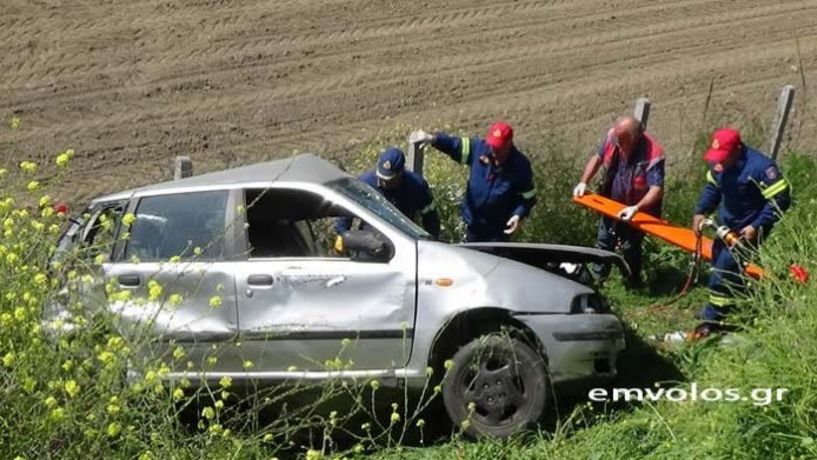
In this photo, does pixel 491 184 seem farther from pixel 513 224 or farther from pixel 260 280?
pixel 260 280

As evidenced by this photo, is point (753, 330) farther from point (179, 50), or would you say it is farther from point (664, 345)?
point (179, 50)

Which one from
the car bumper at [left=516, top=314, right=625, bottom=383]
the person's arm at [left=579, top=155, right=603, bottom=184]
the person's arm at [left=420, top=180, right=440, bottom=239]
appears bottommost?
the car bumper at [left=516, top=314, right=625, bottom=383]

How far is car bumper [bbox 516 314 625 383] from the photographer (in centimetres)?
754

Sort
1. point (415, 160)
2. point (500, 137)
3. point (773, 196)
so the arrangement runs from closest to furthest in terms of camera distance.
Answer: point (773, 196) < point (500, 137) < point (415, 160)

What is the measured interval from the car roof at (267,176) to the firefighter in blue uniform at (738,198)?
267 cm

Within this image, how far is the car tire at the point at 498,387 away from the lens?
752 centimetres

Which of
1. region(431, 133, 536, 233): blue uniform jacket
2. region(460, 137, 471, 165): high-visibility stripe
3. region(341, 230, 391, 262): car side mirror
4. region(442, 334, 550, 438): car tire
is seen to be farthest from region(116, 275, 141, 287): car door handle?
region(460, 137, 471, 165): high-visibility stripe

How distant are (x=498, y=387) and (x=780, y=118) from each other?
17.6 ft

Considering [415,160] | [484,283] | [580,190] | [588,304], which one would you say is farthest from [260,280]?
[580,190]

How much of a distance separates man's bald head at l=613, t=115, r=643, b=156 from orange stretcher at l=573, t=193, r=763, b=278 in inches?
17.5

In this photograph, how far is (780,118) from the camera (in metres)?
11.6

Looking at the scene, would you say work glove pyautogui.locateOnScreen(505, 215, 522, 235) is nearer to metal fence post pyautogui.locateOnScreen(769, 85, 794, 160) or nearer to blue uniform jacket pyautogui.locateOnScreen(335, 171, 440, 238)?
blue uniform jacket pyautogui.locateOnScreen(335, 171, 440, 238)

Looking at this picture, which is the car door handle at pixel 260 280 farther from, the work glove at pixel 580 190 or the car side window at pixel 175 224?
the work glove at pixel 580 190

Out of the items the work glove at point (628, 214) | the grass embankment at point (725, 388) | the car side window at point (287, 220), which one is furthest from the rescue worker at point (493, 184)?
the car side window at point (287, 220)
